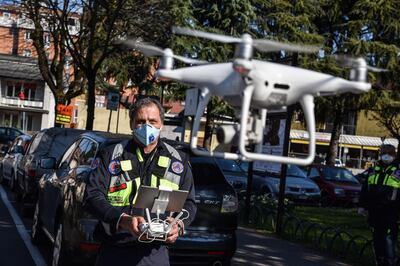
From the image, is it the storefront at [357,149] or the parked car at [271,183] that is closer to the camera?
the parked car at [271,183]

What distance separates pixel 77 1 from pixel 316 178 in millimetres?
11798

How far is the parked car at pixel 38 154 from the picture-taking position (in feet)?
38.1

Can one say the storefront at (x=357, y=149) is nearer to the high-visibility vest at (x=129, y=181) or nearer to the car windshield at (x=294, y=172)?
the car windshield at (x=294, y=172)

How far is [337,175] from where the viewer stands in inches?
941

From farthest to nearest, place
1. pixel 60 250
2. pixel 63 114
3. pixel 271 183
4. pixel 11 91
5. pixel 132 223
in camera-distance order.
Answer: pixel 11 91 < pixel 63 114 < pixel 271 183 < pixel 60 250 < pixel 132 223

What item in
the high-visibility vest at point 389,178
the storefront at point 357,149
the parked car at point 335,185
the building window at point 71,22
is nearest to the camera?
the high-visibility vest at point 389,178

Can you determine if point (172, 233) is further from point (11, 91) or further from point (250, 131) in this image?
point (11, 91)

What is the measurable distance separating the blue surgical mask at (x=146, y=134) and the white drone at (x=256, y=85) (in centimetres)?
149

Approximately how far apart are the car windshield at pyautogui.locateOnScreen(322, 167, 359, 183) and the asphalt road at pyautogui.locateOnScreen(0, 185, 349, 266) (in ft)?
40.0

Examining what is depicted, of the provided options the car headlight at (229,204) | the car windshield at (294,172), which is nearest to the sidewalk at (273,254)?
the car headlight at (229,204)

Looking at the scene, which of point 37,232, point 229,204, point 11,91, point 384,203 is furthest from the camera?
point 11,91

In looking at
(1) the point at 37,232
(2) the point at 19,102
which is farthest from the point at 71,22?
(2) the point at 19,102

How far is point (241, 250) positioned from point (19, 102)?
63.3 m

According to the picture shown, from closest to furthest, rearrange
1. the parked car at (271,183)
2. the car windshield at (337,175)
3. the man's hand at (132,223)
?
the man's hand at (132,223) < the parked car at (271,183) < the car windshield at (337,175)
